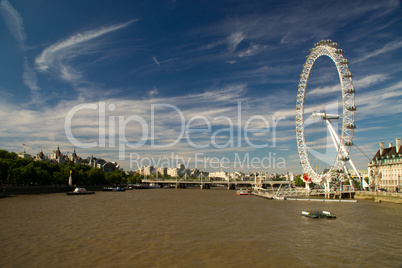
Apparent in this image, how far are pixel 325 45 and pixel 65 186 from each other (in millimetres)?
82570

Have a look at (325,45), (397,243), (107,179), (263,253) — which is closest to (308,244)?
(263,253)

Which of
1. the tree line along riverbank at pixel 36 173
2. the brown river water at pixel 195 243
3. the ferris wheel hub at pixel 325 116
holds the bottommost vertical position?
the brown river water at pixel 195 243

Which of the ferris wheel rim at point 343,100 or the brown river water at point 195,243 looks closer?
the brown river water at point 195,243

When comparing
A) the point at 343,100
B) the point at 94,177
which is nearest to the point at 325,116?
the point at 343,100

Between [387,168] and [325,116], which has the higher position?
[325,116]

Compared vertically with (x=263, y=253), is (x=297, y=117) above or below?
above

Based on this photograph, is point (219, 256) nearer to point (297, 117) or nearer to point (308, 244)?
point (308, 244)

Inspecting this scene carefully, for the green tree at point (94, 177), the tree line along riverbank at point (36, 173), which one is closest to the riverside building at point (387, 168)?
the tree line along riverbank at point (36, 173)

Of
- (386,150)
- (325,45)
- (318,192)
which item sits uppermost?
(325,45)

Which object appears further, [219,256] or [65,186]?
[65,186]

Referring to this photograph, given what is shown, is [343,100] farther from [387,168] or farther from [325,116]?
[387,168]

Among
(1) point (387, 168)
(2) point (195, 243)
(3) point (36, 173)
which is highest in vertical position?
(1) point (387, 168)

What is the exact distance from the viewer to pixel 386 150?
83.7 m

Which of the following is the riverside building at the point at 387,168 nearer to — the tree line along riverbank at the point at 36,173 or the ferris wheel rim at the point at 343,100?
the ferris wheel rim at the point at 343,100
